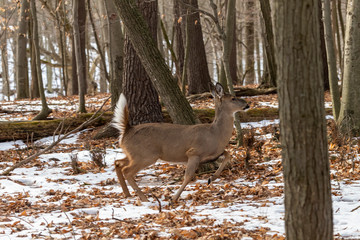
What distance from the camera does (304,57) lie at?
2945 millimetres

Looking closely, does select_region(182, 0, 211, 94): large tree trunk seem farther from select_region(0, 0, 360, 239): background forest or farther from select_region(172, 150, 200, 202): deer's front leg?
select_region(172, 150, 200, 202): deer's front leg

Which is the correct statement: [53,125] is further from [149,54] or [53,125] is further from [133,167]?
[133,167]

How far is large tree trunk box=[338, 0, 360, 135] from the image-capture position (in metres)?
8.21

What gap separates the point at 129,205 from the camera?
603 cm

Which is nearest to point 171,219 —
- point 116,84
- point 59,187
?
point 59,187

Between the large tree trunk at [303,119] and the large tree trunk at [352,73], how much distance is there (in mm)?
5569

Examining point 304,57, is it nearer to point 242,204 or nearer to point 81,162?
point 242,204

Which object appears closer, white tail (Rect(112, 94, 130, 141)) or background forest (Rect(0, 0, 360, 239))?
background forest (Rect(0, 0, 360, 239))

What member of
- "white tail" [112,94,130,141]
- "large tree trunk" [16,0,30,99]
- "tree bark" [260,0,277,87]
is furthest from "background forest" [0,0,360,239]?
"large tree trunk" [16,0,30,99]

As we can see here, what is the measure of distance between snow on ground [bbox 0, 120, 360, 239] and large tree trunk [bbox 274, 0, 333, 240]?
115cm

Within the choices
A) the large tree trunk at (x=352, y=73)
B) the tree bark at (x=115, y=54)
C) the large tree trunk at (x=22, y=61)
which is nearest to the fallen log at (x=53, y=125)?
the tree bark at (x=115, y=54)

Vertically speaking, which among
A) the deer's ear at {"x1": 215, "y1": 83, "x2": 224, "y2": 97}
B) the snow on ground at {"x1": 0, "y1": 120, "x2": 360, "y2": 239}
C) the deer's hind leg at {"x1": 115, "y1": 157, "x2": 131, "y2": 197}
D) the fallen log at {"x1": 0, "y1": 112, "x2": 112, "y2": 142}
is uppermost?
the deer's ear at {"x1": 215, "y1": 83, "x2": 224, "y2": 97}

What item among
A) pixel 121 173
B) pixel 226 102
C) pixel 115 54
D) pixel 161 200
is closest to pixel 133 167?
pixel 121 173

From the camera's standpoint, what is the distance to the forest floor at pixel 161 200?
4602mm
